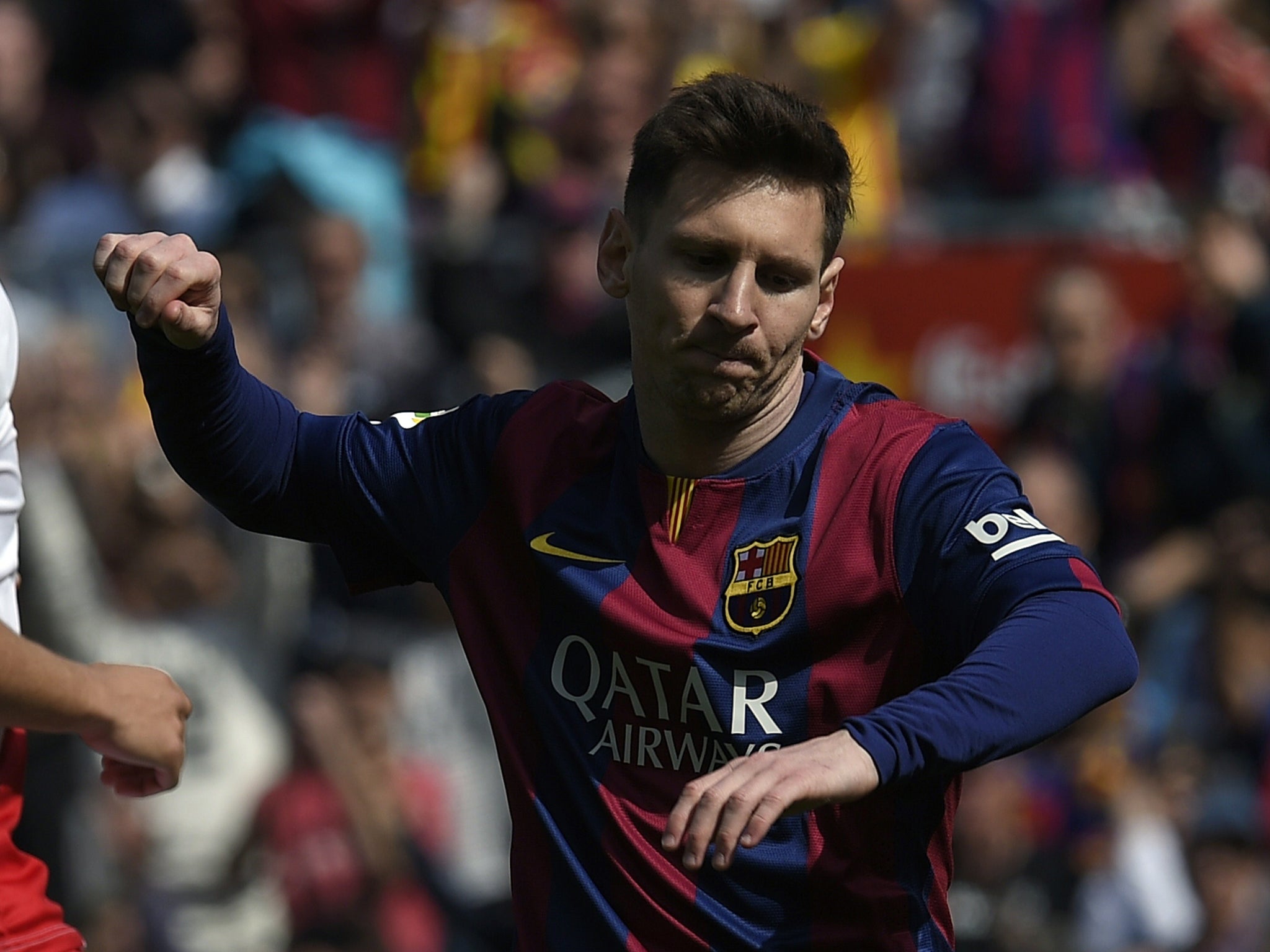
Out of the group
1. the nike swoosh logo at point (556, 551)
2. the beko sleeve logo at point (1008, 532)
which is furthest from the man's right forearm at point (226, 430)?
the beko sleeve logo at point (1008, 532)

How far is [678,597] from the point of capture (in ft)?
10.9

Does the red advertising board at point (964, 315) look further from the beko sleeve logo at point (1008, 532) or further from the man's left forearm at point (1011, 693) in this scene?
the man's left forearm at point (1011, 693)

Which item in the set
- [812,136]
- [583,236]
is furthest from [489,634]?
[583,236]

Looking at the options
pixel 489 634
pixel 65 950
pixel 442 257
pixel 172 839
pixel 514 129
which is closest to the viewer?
pixel 65 950

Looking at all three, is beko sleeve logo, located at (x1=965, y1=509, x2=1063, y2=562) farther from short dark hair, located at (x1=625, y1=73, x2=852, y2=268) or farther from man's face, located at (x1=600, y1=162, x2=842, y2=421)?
short dark hair, located at (x1=625, y1=73, x2=852, y2=268)

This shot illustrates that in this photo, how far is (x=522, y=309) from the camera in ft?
28.4

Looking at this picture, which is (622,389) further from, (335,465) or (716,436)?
(716,436)

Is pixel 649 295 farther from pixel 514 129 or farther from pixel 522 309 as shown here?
pixel 514 129

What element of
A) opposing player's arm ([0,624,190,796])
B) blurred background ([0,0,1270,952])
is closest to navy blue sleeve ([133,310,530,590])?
opposing player's arm ([0,624,190,796])

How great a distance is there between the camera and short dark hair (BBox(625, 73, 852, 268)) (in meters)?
3.26

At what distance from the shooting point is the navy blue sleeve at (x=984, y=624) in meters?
2.77

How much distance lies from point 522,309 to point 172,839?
278cm

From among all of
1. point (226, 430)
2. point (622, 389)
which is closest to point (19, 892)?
point (226, 430)

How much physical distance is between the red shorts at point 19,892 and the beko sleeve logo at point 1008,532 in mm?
1652
